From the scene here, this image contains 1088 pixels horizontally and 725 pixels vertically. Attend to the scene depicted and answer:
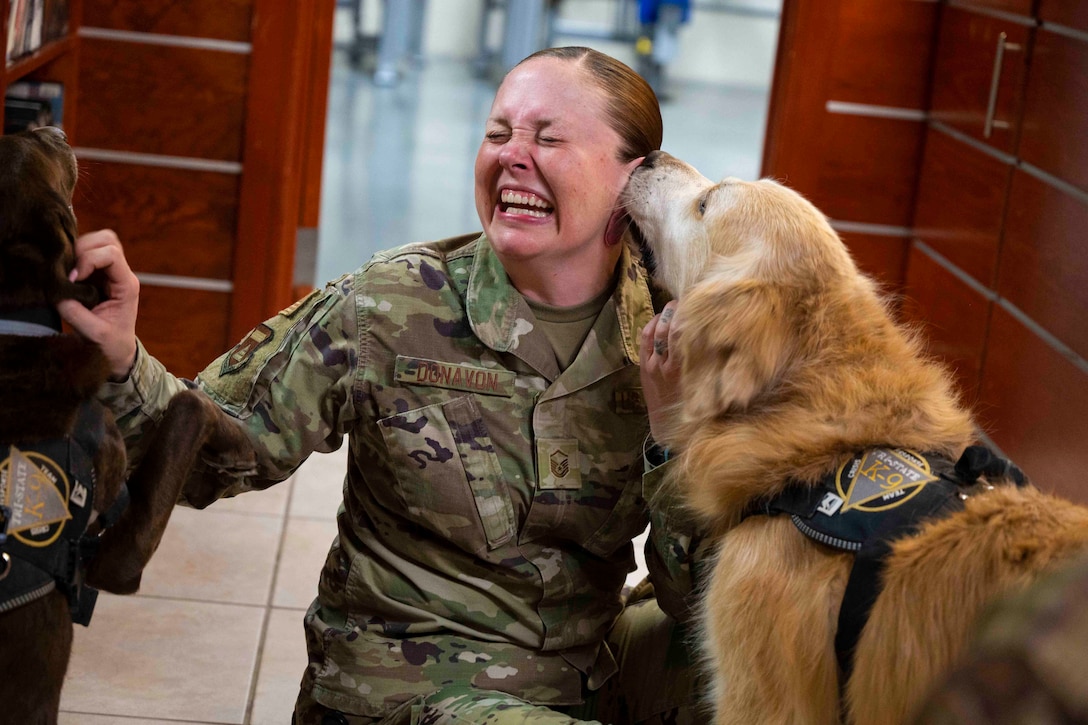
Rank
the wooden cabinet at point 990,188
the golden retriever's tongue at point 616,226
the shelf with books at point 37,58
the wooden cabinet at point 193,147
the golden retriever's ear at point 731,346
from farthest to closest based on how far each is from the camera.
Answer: the wooden cabinet at point 193,147 → the wooden cabinet at point 990,188 → the shelf with books at point 37,58 → the golden retriever's tongue at point 616,226 → the golden retriever's ear at point 731,346

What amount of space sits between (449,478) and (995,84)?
278 cm

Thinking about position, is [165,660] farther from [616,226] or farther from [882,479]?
[882,479]

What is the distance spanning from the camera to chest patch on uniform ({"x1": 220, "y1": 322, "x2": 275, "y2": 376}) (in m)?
1.68

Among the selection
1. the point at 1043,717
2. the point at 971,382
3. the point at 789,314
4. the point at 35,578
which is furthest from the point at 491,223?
the point at 971,382

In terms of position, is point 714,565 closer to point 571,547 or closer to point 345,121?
point 571,547

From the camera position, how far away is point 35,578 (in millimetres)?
1241

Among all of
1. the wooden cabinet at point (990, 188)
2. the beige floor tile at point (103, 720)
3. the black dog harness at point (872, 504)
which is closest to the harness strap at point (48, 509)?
the black dog harness at point (872, 504)

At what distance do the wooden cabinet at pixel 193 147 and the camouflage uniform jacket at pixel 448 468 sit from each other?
2.00m

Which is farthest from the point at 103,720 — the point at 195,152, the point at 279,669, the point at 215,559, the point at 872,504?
the point at 195,152

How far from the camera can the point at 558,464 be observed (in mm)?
1723

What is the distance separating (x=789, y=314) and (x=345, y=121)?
23.2ft

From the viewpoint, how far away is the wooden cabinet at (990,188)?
3270mm

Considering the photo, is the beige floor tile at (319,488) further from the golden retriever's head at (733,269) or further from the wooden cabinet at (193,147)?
the golden retriever's head at (733,269)

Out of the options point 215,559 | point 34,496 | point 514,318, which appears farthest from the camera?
point 215,559
